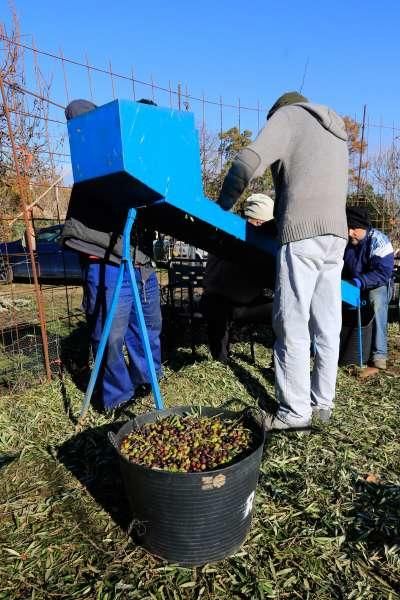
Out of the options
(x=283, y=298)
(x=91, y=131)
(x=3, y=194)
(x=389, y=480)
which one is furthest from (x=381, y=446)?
(x=3, y=194)

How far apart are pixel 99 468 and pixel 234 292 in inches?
73.9

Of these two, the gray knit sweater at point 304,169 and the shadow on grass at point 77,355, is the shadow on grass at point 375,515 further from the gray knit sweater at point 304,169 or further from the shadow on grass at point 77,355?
the shadow on grass at point 77,355

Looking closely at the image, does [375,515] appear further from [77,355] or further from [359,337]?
[77,355]

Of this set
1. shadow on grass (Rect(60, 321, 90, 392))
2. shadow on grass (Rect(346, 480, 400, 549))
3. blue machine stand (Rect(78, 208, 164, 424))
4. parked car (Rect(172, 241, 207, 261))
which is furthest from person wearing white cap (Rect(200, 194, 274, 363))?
parked car (Rect(172, 241, 207, 261))

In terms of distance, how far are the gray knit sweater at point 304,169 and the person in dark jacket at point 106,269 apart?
0.78 metres

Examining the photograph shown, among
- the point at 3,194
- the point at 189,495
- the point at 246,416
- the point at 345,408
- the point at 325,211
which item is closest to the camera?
the point at 189,495

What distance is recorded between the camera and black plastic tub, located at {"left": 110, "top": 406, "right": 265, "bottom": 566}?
1771 millimetres

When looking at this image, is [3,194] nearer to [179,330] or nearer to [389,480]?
[179,330]

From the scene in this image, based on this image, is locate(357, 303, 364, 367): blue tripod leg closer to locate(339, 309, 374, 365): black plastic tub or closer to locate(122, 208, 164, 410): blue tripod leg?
locate(339, 309, 374, 365): black plastic tub

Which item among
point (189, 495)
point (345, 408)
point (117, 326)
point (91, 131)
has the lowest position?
point (345, 408)

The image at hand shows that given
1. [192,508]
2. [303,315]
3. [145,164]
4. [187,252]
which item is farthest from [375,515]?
[187,252]

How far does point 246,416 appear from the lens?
7.24ft

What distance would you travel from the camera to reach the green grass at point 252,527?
5.86 feet

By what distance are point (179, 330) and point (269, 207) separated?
173cm
